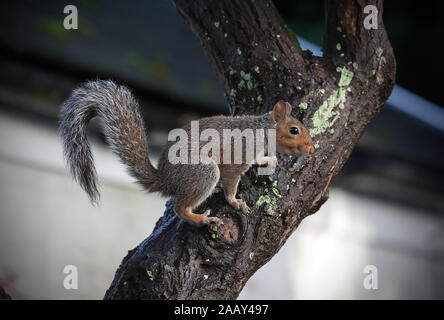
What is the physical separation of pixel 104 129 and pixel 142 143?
5.2 inches

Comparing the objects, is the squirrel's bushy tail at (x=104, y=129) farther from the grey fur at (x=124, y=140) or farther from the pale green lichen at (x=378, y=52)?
the pale green lichen at (x=378, y=52)

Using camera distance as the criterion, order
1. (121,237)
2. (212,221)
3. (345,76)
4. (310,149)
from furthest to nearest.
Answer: (121,237)
(345,76)
(310,149)
(212,221)

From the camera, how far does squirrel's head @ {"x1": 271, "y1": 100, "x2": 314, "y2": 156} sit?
154 centimetres

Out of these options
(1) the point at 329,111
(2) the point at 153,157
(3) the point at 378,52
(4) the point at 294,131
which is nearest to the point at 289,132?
(4) the point at 294,131

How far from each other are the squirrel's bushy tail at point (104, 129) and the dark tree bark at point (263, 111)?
225 mm

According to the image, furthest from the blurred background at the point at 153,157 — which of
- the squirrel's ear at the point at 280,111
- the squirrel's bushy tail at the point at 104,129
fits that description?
the squirrel's bushy tail at the point at 104,129

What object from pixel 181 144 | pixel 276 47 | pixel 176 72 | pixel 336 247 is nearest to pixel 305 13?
pixel 176 72

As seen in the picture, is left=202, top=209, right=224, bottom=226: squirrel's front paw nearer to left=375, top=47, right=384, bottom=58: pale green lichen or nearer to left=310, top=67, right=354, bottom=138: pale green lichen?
left=310, top=67, right=354, bottom=138: pale green lichen

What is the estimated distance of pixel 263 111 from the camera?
1745 millimetres

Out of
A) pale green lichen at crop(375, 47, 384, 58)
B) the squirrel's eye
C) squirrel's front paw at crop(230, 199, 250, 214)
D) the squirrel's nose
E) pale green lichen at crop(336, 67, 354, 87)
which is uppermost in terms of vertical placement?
pale green lichen at crop(375, 47, 384, 58)

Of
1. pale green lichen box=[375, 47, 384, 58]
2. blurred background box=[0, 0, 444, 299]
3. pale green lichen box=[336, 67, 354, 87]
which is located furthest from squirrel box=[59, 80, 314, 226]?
blurred background box=[0, 0, 444, 299]

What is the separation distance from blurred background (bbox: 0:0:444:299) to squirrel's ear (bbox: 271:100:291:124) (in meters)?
1.05

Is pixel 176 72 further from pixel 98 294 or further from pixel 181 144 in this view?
pixel 181 144

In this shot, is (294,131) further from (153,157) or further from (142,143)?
(153,157)
